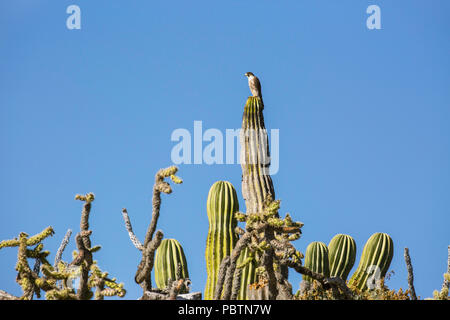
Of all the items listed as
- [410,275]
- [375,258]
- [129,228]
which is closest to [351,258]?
[375,258]

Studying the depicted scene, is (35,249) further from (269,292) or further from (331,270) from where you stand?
(331,270)

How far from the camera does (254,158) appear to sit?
1457cm

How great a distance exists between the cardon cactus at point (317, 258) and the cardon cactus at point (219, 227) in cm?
181

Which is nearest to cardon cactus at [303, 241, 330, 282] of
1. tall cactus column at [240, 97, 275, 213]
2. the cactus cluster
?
the cactus cluster

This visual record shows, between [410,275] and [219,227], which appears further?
[219,227]

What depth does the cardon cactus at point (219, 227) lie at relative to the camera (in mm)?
14445

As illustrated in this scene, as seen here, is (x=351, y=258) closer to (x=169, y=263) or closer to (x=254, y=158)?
(x=254, y=158)

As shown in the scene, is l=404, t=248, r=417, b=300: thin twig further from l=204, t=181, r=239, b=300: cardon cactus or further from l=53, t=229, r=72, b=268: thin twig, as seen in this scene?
l=53, t=229, r=72, b=268: thin twig

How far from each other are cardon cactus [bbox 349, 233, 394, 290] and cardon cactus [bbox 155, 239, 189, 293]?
3119 millimetres

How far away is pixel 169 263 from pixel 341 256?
3442mm

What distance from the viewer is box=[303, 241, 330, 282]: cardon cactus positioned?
619 inches

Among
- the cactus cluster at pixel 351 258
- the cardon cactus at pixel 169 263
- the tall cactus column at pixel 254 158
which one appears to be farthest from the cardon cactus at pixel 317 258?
the cardon cactus at pixel 169 263
